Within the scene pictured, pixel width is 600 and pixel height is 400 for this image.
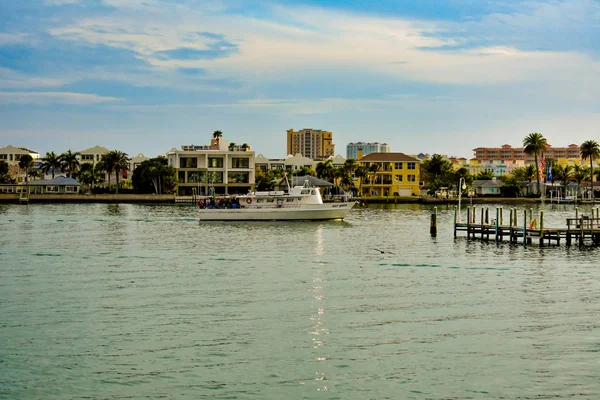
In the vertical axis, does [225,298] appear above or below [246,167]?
below

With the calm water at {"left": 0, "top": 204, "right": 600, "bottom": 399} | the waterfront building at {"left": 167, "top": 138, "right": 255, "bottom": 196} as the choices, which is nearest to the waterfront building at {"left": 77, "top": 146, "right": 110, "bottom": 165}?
the waterfront building at {"left": 167, "top": 138, "right": 255, "bottom": 196}

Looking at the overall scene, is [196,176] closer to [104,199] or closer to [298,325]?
[104,199]

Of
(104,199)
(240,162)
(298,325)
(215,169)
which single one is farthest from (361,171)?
(298,325)

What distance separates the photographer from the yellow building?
140500 millimetres

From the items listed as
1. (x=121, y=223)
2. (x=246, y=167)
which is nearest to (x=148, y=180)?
(x=246, y=167)

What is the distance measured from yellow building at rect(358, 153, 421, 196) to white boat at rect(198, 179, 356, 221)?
65.9m

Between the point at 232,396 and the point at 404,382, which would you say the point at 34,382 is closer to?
the point at 232,396

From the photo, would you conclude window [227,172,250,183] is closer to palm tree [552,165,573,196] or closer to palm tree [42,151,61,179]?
palm tree [42,151,61,179]

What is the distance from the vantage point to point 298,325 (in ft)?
76.0

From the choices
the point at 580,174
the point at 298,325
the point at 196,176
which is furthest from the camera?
the point at 580,174

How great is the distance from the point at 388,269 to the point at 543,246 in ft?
54.1

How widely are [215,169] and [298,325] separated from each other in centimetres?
10905

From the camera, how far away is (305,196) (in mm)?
74062

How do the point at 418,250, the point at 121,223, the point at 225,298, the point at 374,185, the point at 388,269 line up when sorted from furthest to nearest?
the point at 374,185 < the point at 121,223 < the point at 418,250 < the point at 388,269 < the point at 225,298
